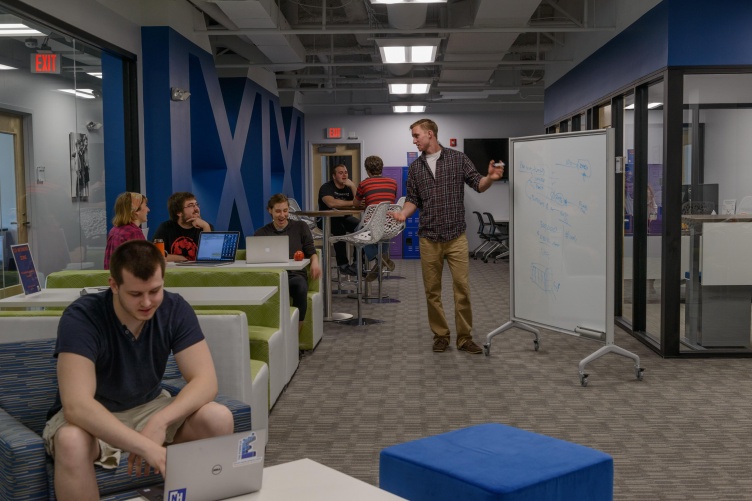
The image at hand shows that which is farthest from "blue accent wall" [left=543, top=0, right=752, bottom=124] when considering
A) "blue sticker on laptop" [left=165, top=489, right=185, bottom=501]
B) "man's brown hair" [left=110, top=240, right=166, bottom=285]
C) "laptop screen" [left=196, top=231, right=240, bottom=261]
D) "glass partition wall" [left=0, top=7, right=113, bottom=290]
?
"blue sticker on laptop" [left=165, top=489, right=185, bottom=501]

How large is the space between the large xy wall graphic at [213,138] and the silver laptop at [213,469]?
6.27 meters

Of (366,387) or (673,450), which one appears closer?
(673,450)

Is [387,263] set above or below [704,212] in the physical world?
below

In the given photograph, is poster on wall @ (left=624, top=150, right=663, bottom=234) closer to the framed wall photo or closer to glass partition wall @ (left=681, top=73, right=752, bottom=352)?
glass partition wall @ (left=681, top=73, right=752, bottom=352)

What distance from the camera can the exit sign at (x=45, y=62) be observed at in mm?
5999

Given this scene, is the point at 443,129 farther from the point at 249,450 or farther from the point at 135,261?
the point at 249,450

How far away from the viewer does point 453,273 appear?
638 centimetres

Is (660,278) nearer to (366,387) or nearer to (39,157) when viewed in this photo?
(366,387)

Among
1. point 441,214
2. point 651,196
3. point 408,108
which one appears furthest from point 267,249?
point 408,108

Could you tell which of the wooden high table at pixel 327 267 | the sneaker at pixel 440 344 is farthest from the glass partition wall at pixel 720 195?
the wooden high table at pixel 327 267

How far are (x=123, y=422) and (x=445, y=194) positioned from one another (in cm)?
391

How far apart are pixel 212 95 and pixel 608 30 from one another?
4722 mm

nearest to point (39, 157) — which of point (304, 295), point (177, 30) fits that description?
point (304, 295)

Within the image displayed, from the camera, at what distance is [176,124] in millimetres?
8352
